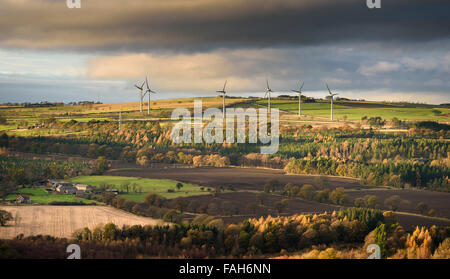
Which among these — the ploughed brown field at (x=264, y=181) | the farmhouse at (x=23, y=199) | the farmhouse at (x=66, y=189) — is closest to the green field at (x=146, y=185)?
the ploughed brown field at (x=264, y=181)

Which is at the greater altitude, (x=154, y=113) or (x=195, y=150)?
(x=154, y=113)

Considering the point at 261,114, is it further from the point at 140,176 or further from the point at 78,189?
the point at 78,189

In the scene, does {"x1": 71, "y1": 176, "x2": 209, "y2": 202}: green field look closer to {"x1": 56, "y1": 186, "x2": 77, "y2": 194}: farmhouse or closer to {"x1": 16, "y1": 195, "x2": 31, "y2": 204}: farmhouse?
{"x1": 56, "y1": 186, "x2": 77, "y2": 194}: farmhouse

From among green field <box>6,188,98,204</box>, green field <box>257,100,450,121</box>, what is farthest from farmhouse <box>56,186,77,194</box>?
green field <box>257,100,450,121</box>

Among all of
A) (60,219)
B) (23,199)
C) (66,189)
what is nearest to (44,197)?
(23,199)

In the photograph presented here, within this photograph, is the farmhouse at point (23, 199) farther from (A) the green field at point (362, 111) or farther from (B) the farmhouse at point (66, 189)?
(A) the green field at point (362, 111)

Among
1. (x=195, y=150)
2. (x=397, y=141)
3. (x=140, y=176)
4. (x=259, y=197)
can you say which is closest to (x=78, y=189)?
(x=140, y=176)
